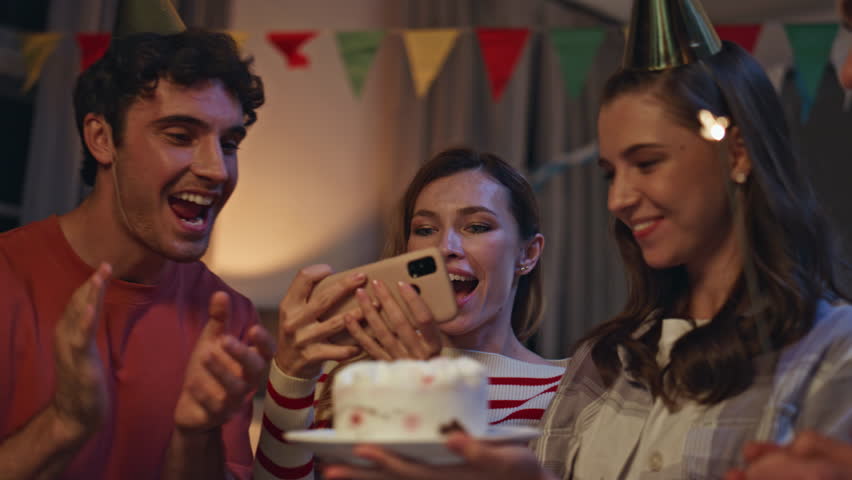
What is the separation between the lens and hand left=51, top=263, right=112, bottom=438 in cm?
123

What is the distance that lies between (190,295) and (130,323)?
16cm

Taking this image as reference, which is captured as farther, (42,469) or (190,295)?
(190,295)

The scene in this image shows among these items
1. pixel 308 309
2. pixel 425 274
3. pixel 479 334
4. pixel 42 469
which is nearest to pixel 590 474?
pixel 425 274

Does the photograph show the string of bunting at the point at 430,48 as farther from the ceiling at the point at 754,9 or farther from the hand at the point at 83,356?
the hand at the point at 83,356

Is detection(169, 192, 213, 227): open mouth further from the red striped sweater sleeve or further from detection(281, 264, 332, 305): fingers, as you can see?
the red striped sweater sleeve

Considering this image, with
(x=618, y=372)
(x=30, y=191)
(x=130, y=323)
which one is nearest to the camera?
(x=618, y=372)

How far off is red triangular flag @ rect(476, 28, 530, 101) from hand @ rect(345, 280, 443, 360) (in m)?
2.20

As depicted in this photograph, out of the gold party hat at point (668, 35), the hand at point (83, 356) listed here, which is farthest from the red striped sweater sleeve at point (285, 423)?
the gold party hat at point (668, 35)

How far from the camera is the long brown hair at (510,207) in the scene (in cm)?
215

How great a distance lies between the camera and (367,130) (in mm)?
4551

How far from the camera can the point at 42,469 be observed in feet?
4.50

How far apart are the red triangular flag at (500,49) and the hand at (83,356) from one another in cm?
260

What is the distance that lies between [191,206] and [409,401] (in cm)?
96

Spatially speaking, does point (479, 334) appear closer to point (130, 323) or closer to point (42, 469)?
point (130, 323)
